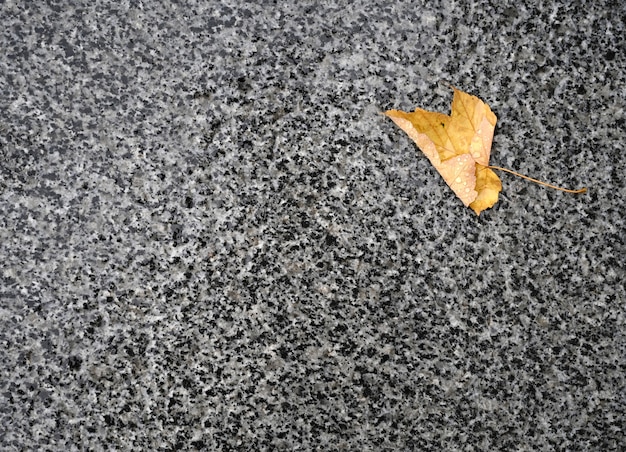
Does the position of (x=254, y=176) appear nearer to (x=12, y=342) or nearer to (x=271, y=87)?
(x=271, y=87)

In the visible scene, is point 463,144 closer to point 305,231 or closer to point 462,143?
point 462,143

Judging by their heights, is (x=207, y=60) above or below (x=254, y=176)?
above

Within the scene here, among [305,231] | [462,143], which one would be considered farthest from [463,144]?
[305,231]

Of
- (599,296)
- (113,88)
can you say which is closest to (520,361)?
(599,296)
